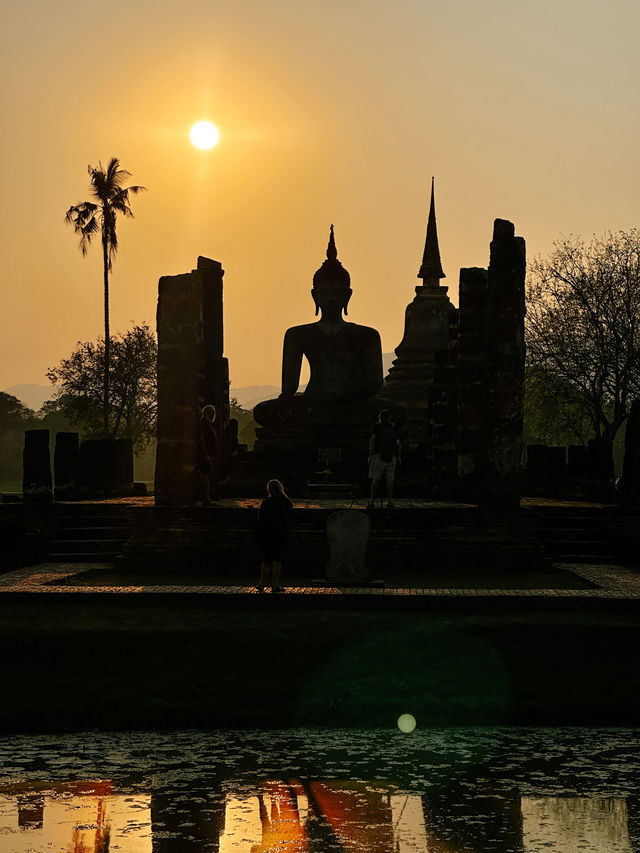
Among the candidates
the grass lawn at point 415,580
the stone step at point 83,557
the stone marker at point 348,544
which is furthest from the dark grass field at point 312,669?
the stone step at point 83,557

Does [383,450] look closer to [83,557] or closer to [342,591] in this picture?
[83,557]

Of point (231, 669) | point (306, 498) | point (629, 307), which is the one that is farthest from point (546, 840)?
point (629, 307)

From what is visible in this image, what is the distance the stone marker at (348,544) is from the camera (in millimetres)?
17438

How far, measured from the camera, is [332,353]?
3189 centimetres

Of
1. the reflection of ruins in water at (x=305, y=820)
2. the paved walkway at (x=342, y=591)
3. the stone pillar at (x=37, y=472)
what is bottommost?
the reflection of ruins in water at (x=305, y=820)

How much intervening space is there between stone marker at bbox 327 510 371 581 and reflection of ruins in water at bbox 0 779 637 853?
7.76 meters

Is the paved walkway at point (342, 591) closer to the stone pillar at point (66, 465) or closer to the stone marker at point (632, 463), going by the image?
the stone marker at point (632, 463)

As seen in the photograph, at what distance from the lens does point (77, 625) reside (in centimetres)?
1461

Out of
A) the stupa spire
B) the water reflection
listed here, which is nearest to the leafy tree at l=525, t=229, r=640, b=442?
the stupa spire

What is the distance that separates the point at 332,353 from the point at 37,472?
8.26 meters

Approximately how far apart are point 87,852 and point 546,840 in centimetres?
258

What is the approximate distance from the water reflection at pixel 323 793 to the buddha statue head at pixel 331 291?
21084 millimetres

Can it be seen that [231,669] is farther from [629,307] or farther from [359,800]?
[629,307]

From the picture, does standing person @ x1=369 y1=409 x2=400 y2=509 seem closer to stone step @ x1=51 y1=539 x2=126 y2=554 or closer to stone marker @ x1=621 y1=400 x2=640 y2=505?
stone step @ x1=51 y1=539 x2=126 y2=554
